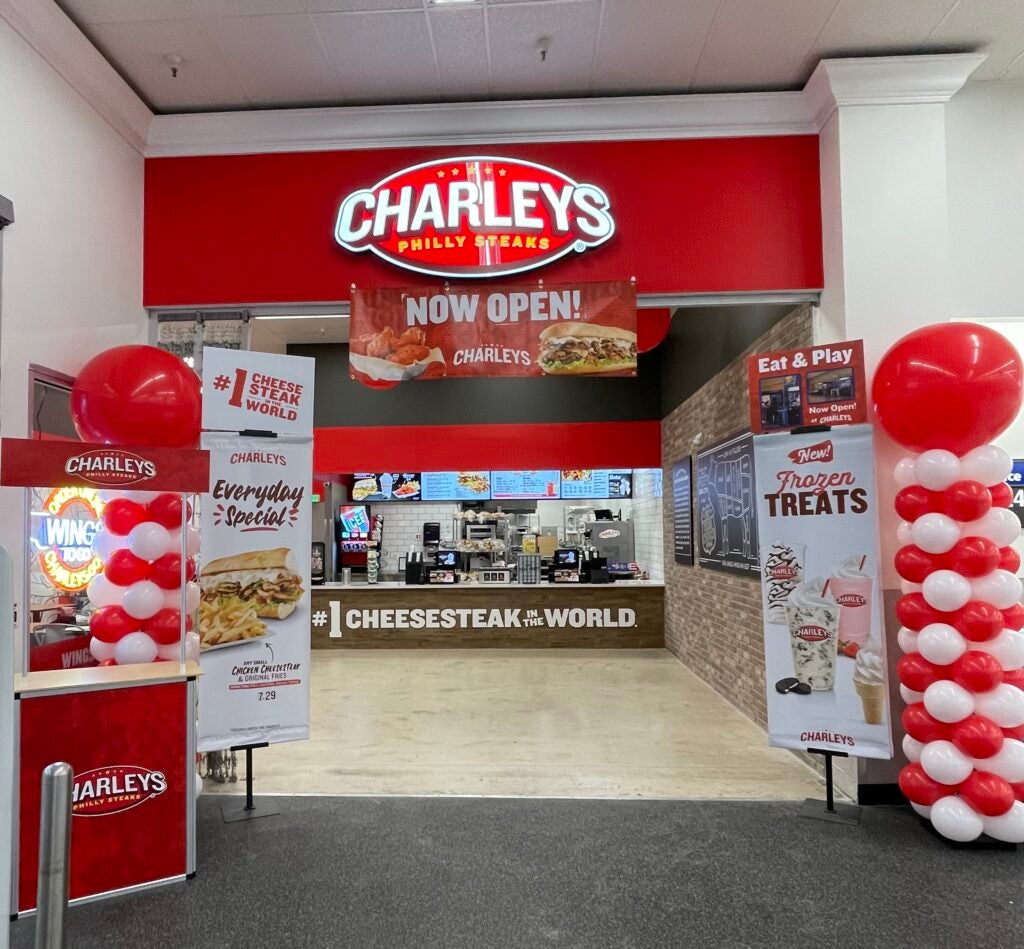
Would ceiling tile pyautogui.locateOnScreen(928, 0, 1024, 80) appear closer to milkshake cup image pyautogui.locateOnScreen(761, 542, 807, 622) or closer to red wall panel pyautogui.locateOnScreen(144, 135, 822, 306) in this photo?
red wall panel pyautogui.locateOnScreen(144, 135, 822, 306)

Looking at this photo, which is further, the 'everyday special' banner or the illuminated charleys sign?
the 'everyday special' banner

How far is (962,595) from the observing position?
10.4 feet

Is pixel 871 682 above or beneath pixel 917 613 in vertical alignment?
beneath

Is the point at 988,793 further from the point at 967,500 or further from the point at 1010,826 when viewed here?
the point at 967,500

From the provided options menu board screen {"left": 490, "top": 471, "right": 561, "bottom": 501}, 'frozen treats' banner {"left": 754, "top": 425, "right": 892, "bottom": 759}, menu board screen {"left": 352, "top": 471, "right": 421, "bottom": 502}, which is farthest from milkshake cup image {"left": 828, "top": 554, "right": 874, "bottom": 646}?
menu board screen {"left": 352, "top": 471, "right": 421, "bottom": 502}

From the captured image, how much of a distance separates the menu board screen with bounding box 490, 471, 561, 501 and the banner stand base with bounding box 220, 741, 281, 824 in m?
6.69

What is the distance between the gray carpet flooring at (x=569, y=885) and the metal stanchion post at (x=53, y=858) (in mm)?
1501

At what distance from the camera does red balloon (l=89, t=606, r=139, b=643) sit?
128 inches

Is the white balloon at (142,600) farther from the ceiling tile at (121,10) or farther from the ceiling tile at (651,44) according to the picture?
the ceiling tile at (651,44)

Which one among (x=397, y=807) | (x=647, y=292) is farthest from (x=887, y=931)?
(x=647, y=292)

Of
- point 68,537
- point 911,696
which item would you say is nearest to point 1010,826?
point 911,696

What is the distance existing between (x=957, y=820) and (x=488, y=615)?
20.0 ft

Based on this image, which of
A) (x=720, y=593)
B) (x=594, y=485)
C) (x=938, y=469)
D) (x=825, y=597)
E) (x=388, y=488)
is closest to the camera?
(x=938, y=469)

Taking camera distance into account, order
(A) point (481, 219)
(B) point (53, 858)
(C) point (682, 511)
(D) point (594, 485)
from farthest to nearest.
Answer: (D) point (594, 485), (C) point (682, 511), (A) point (481, 219), (B) point (53, 858)
